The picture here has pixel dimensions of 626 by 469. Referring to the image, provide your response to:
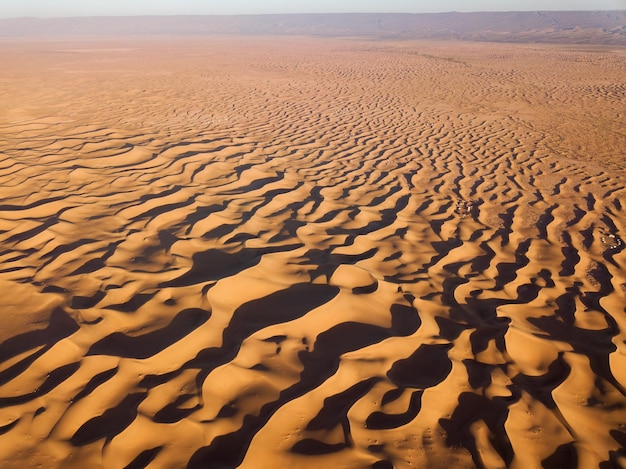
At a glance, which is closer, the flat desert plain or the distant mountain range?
the flat desert plain

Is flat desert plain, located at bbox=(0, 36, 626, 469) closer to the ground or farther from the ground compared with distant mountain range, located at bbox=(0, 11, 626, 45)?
closer to the ground

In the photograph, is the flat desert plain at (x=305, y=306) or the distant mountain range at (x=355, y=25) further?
the distant mountain range at (x=355, y=25)

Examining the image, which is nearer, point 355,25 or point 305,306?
point 305,306

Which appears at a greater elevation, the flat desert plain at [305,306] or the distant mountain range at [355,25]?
the distant mountain range at [355,25]

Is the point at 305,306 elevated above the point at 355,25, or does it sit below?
below

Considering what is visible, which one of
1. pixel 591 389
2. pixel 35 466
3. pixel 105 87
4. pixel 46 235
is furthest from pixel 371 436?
pixel 105 87
